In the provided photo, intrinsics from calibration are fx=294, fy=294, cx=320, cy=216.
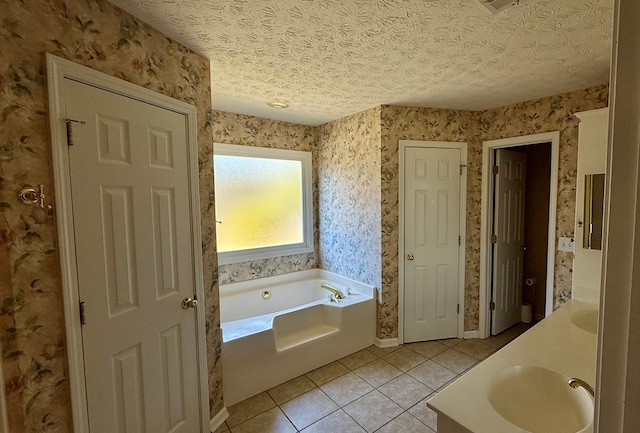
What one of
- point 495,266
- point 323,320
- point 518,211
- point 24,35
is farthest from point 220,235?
point 518,211

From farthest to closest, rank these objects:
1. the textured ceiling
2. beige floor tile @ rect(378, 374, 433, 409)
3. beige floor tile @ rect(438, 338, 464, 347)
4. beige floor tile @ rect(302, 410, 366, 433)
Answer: beige floor tile @ rect(438, 338, 464, 347), beige floor tile @ rect(378, 374, 433, 409), beige floor tile @ rect(302, 410, 366, 433), the textured ceiling

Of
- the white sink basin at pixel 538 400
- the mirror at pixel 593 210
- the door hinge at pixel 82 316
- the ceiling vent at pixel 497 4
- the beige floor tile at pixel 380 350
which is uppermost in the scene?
the ceiling vent at pixel 497 4

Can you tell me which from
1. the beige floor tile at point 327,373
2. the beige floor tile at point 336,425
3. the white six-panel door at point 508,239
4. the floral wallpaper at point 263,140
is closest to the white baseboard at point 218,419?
the beige floor tile at point 336,425

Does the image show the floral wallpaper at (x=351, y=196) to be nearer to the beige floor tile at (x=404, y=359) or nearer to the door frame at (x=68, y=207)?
the beige floor tile at (x=404, y=359)

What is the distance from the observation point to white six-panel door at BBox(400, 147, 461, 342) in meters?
2.86

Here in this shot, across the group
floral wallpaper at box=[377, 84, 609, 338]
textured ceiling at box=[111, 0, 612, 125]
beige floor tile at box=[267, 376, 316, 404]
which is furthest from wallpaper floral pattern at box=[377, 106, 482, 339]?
beige floor tile at box=[267, 376, 316, 404]

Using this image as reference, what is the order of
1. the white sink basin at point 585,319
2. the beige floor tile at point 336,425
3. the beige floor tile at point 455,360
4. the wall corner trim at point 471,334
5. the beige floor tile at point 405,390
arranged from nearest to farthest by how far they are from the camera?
the white sink basin at point 585,319
the beige floor tile at point 336,425
the beige floor tile at point 405,390
the beige floor tile at point 455,360
the wall corner trim at point 471,334

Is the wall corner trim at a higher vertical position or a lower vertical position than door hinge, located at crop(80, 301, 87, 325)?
lower

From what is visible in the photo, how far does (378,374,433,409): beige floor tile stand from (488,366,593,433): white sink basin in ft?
3.55

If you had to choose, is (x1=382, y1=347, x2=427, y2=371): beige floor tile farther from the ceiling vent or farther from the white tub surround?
the ceiling vent

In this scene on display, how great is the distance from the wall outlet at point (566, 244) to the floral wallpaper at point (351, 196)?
1522 mm

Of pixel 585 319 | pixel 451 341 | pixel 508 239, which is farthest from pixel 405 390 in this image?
pixel 508 239

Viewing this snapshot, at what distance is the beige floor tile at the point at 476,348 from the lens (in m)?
2.76

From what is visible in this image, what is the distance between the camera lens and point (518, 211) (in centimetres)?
333
